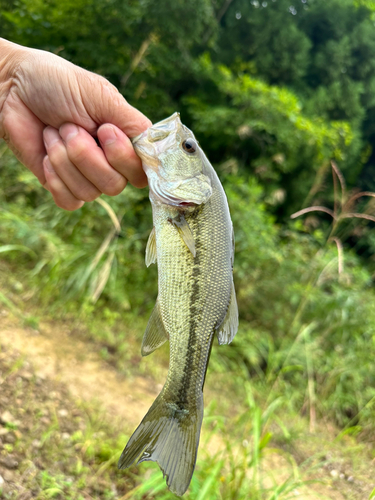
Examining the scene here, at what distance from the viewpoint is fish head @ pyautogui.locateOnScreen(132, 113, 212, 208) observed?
140 centimetres

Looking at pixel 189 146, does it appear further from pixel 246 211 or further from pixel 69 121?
pixel 246 211

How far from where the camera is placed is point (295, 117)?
7816mm

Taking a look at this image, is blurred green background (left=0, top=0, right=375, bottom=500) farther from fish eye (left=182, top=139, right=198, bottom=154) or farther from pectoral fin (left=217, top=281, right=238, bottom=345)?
A: fish eye (left=182, top=139, right=198, bottom=154)

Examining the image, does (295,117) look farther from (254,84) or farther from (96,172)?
(96,172)

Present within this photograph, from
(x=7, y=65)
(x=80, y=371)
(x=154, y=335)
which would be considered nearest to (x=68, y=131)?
(x=7, y=65)

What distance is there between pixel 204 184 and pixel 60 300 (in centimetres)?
288

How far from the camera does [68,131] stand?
1.62m

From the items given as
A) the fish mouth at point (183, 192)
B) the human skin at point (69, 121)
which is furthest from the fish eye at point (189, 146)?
the human skin at point (69, 121)

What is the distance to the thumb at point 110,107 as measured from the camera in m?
1.58

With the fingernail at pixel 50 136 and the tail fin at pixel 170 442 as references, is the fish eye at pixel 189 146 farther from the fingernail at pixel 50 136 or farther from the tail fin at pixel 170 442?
the tail fin at pixel 170 442

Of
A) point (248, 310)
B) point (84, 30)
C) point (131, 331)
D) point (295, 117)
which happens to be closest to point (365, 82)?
point (295, 117)

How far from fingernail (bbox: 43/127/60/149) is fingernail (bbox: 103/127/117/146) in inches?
11.5

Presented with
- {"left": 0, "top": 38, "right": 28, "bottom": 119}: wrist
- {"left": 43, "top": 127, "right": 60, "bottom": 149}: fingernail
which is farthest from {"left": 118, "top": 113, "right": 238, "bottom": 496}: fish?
{"left": 0, "top": 38, "right": 28, "bottom": 119}: wrist

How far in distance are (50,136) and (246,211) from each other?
12.9ft
